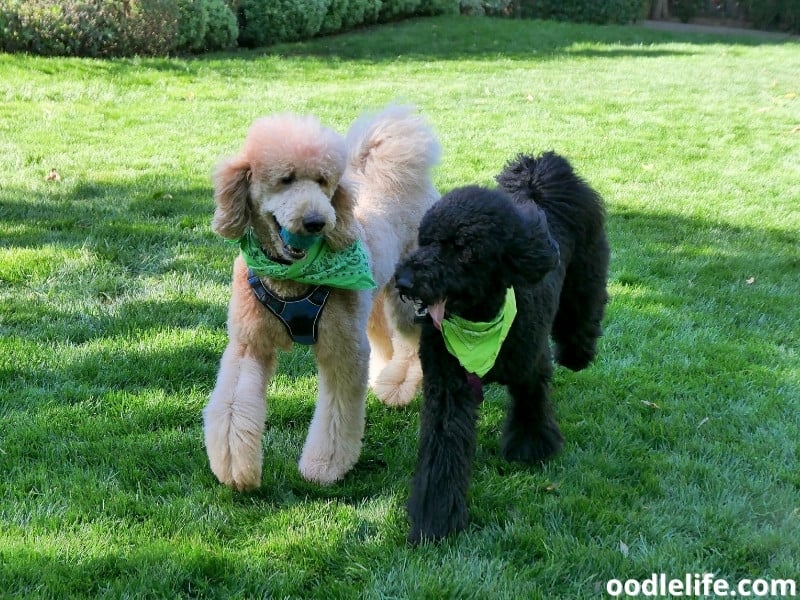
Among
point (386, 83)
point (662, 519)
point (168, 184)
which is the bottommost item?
point (662, 519)

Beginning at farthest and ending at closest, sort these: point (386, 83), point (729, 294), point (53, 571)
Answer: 1. point (386, 83)
2. point (729, 294)
3. point (53, 571)

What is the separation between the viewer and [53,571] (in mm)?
2834

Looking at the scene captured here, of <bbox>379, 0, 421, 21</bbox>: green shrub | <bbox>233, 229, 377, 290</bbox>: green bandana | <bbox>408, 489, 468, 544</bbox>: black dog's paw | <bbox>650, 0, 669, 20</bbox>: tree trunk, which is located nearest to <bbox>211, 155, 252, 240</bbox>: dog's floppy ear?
<bbox>233, 229, 377, 290</bbox>: green bandana

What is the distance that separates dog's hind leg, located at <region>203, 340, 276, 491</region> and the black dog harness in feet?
0.85

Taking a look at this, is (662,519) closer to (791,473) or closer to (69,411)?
(791,473)

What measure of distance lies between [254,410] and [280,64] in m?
12.0

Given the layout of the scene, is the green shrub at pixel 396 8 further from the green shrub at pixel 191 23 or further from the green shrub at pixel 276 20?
the green shrub at pixel 191 23

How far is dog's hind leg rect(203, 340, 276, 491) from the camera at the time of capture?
11.1 feet

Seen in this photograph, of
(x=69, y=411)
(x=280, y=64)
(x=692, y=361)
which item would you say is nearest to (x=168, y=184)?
(x=69, y=411)

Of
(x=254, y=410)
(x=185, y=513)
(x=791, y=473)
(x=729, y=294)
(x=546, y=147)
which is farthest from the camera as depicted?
(x=546, y=147)

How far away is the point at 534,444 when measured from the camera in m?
3.81

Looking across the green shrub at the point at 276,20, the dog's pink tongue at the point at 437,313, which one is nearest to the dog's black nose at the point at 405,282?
the dog's pink tongue at the point at 437,313

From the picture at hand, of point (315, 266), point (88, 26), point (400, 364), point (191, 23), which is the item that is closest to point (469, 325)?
point (315, 266)

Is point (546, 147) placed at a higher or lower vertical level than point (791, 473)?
higher
